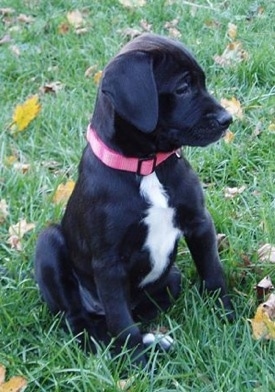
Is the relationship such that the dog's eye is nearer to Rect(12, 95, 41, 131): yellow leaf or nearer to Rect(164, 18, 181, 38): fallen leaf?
Rect(12, 95, 41, 131): yellow leaf

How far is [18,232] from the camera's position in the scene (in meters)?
3.52

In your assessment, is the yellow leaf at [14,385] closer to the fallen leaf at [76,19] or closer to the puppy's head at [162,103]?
the puppy's head at [162,103]

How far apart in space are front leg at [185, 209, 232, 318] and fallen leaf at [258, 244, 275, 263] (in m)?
0.22

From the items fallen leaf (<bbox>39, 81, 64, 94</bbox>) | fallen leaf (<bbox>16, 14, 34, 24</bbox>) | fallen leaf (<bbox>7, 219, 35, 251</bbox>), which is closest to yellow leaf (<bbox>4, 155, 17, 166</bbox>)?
fallen leaf (<bbox>7, 219, 35, 251</bbox>)

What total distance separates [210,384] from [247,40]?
2.89m

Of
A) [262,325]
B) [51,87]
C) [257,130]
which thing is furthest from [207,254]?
[51,87]

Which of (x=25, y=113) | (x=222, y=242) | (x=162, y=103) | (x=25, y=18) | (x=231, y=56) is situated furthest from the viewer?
(x=25, y=18)

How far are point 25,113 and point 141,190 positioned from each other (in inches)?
73.1

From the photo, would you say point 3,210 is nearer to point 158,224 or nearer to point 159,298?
point 159,298

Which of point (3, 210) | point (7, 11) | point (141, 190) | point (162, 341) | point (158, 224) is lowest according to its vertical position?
point (7, 11)

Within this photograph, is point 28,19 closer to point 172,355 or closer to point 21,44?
point 21,44

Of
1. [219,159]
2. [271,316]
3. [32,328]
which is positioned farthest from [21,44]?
[271,316]

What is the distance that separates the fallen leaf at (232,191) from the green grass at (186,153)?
26 millimetres

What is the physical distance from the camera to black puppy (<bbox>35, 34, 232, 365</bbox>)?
261 cm
